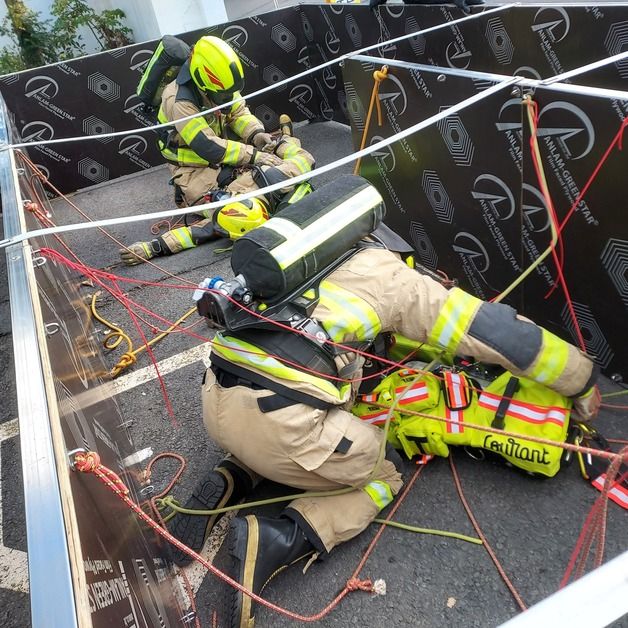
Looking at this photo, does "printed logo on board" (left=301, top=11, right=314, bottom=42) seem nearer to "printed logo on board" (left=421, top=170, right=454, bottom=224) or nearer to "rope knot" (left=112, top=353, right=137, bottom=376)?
"printed logo on board" (left=421, top=170, right=454, bottom=224)

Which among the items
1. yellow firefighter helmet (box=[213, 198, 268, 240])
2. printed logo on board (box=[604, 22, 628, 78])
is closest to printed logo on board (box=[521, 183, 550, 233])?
printed logo on board (box=[604, 22, 628, 78])

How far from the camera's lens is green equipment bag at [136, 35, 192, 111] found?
510cm

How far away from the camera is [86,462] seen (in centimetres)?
117

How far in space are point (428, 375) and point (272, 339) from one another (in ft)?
2.58

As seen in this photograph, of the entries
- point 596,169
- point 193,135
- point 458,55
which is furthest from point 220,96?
point 596,169

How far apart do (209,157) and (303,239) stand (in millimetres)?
3307

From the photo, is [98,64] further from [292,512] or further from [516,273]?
[292,512]

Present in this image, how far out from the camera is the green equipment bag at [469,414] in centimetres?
218

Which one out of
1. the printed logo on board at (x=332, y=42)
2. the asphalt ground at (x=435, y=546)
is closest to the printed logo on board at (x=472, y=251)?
the asphalt ground at (x=435, y=546)

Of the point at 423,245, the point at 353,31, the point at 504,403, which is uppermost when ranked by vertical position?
the point at 353,31

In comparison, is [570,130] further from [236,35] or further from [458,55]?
[236,35]

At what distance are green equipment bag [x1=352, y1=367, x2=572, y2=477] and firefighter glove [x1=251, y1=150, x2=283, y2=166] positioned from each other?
3.12 m

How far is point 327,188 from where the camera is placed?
89.5 inches

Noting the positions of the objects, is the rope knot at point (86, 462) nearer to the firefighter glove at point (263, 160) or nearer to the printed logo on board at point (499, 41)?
the printed logo on board at point (499, 41)
